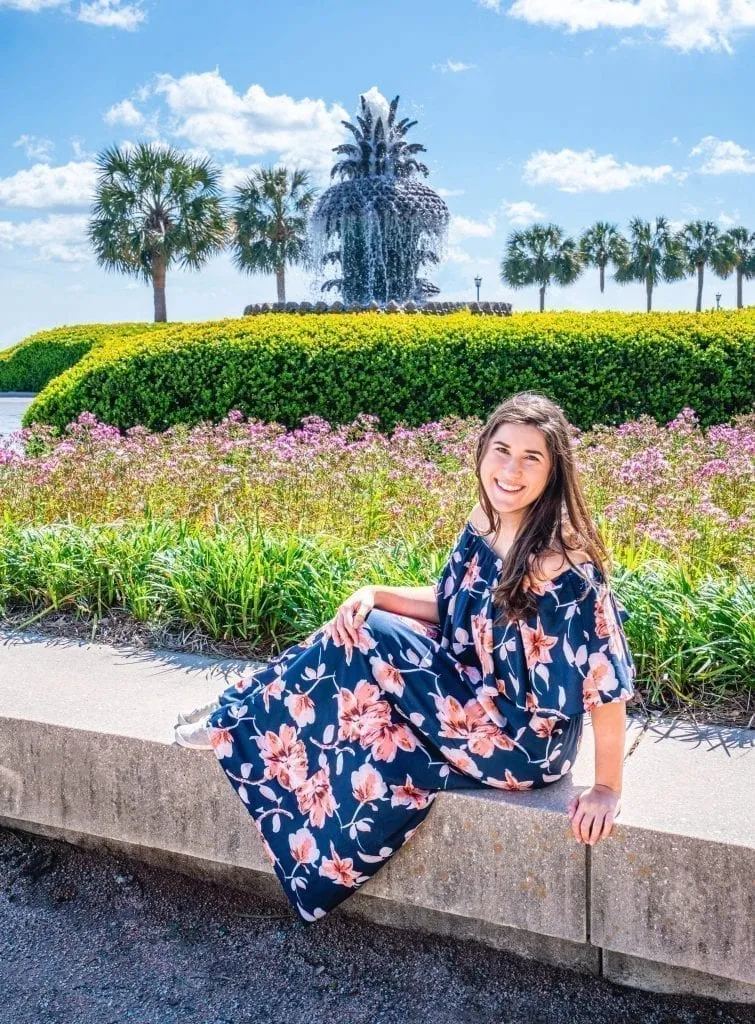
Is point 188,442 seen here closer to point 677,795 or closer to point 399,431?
point 399,431

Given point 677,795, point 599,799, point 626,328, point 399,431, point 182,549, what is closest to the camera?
point 599,799

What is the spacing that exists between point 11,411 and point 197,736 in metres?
18.2

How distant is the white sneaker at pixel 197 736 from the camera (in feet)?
8.10

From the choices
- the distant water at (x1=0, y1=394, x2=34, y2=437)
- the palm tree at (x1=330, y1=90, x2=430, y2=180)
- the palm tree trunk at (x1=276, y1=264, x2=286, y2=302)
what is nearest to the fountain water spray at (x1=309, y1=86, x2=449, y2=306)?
the palm tree at (x1=330, y1=90, x2=430, y2=180)

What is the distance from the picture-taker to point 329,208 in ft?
60.4

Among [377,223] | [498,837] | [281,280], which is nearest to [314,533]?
[498,837]

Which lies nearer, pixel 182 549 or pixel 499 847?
pixel 499 847

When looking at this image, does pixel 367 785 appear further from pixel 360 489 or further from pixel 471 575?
pixel 360 489

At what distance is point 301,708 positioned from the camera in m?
2.31

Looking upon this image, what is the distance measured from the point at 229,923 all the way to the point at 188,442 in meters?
4.56

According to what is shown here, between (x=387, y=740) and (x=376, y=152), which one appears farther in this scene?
(x=376, y=152)

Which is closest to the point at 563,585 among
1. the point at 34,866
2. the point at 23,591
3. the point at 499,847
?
the point at 499,847

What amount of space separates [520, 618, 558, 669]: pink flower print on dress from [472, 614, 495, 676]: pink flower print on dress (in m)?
0.10

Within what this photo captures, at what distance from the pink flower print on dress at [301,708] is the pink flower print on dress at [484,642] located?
42 centimetres
